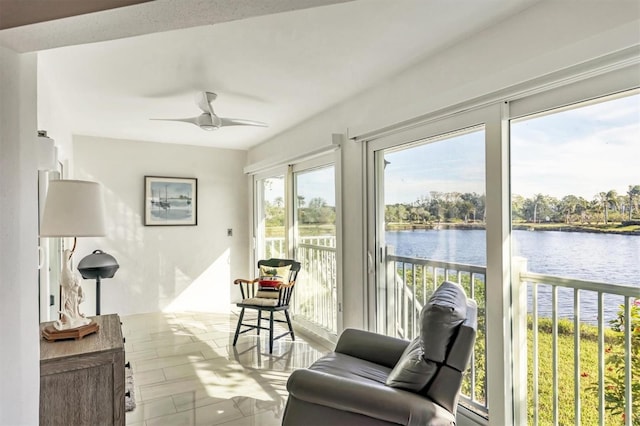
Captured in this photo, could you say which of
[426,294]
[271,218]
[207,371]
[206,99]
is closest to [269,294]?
[207,371]

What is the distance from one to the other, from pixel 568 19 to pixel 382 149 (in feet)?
5.04

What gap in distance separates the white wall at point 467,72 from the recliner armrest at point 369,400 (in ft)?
5.09

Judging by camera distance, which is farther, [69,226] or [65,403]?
[69,226]

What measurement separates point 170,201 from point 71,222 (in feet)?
11.9

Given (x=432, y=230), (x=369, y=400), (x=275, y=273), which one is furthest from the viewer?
(x=275, y=273)

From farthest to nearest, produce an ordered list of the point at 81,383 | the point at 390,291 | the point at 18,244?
the point at 390,291, the point at 81,383, the point at 18,244

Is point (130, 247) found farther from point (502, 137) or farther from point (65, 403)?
point (502, 137)

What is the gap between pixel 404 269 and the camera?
118 inches

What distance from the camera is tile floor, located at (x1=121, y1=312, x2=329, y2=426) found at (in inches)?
100

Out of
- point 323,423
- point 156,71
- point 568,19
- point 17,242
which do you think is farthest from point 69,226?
point 568,19

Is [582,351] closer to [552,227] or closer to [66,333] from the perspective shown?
[552,227]

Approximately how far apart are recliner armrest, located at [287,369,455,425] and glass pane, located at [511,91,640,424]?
2.89 ft

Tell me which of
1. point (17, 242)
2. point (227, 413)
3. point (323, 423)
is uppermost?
point (17, 242)

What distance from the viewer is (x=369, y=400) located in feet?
5.30
